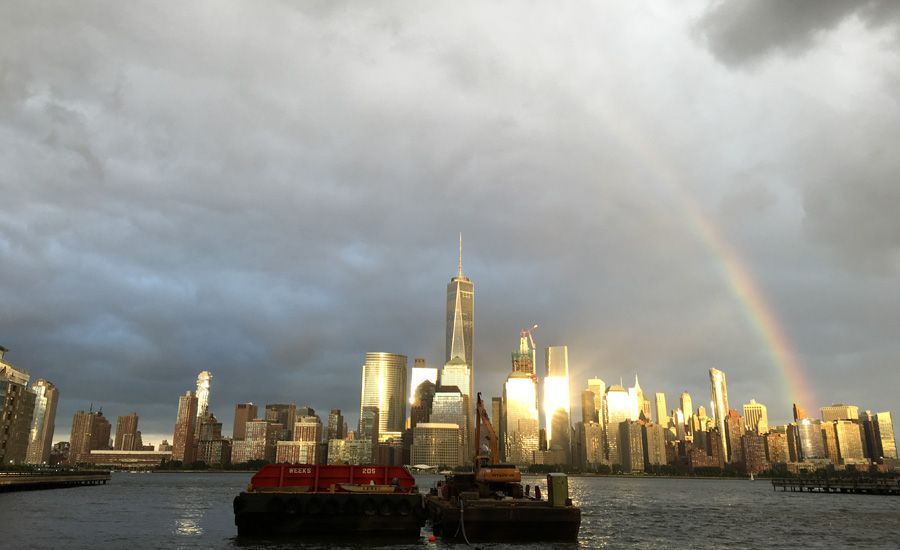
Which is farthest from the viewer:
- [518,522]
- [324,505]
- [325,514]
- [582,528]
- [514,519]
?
[582,528]

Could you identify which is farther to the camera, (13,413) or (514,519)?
(13,413)

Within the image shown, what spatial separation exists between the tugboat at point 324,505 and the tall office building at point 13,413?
125 metres

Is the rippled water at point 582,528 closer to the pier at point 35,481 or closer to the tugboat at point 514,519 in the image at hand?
the tugboat at point 514,519

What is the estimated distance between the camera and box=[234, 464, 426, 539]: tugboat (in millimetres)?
62844

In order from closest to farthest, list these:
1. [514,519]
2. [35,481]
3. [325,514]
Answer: [514,519], [325,514], [35,481]

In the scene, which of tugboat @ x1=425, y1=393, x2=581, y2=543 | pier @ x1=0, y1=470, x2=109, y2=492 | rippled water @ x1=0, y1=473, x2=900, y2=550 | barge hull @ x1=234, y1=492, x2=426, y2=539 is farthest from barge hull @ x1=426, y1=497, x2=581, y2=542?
pier @ x1=0, y1=470, x2=109, y2=492

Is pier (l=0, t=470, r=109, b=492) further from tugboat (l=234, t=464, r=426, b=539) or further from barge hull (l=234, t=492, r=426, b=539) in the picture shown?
barge hull (l=234, t=492, r=426, b=539)

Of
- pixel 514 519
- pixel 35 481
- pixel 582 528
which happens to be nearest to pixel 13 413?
pixel 35 481

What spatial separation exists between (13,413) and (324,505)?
484 ft

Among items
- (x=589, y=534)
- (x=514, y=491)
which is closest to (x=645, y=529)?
(x=589, y=534)

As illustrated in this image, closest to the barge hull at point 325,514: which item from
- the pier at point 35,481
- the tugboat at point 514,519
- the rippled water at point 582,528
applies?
the rippled water at point 582,528

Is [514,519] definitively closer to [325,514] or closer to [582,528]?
[325,514]

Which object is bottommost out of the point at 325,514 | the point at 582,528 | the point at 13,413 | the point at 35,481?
the point at 582,528

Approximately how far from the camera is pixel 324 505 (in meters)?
63.3
